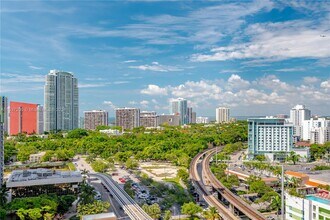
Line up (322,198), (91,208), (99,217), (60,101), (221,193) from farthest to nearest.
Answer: (60,101) < (221,193) < (91,208) < (99,217) < (322,198)

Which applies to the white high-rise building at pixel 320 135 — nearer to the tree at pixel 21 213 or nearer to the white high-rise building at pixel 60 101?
the white high-rise building at pixel 60 101

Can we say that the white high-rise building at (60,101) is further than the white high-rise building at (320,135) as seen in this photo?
Yes

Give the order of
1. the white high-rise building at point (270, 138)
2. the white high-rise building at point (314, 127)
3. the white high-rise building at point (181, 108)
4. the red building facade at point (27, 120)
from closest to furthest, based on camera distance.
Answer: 1. the white high-rise building at point (270, 138)
2. the white high-rise building at point (314, 127)
3. the red building facade at point (27, 120)
4. the white high-rise building at point (181, 108)

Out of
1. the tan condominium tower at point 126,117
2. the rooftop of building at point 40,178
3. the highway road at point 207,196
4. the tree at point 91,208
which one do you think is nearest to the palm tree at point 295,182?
the highway road at point 207,196

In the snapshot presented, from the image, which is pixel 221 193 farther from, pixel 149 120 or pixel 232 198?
pixel 149 120

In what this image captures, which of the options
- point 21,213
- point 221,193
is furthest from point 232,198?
point 21,213

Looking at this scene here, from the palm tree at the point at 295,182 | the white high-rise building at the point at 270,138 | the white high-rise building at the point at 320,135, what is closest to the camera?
the palm tree at the point at 295,182

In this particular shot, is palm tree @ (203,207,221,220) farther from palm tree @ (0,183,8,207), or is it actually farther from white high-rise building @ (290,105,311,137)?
white high-rise building @ (290,105,311,137)
